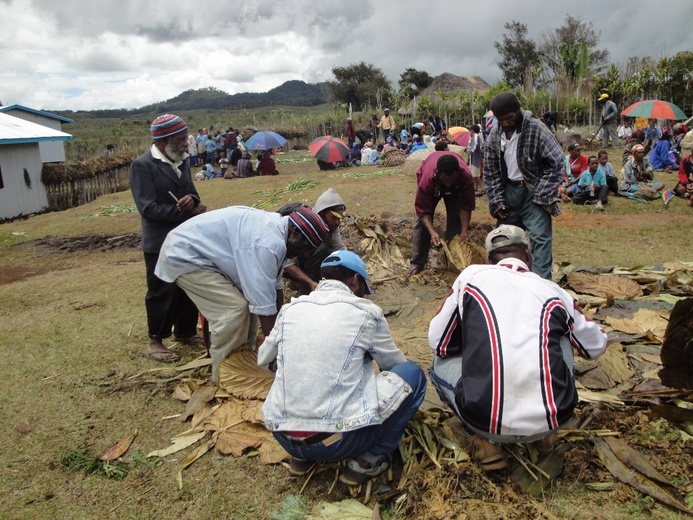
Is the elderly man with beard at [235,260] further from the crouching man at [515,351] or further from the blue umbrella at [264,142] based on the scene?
the blue umbrella at [264,142]

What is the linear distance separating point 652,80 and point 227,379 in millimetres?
21467

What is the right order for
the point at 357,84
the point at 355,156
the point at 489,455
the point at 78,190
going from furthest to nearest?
the point at 357,84
the point at 355,156
the point at 78,190
the point at 489,455

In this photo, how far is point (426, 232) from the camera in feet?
18.8

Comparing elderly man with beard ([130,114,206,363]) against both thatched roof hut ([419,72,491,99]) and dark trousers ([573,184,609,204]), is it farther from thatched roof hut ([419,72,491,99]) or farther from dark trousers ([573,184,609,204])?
thatched roof hut ([419,72,491,99])

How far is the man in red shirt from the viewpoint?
205 inches

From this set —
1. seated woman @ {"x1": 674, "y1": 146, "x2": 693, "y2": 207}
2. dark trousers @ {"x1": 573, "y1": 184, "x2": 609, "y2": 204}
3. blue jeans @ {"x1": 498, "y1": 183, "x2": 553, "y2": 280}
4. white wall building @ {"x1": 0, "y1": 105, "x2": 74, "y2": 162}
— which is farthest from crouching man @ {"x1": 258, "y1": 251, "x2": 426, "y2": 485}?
white wall building @ {"x1": 0, "y1": 105, "x2": 74, "y2": 162}

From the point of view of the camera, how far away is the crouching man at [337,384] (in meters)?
2.38

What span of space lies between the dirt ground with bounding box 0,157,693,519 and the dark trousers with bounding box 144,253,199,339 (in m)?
0.27

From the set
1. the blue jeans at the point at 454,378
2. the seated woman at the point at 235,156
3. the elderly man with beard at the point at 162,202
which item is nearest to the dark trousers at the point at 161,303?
the elderly man with beard at the point at 162,202

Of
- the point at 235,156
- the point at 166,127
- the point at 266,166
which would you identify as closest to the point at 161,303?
the point at 166,127

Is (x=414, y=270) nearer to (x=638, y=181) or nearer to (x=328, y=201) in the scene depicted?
(x=328, y=201)

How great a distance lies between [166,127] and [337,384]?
2523 mm

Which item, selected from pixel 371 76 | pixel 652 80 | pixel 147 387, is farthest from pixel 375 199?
pixel 371 76

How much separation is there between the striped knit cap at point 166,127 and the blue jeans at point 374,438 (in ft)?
8.04
